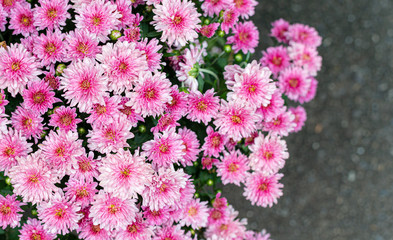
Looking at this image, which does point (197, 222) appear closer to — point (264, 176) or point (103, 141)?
point (264, 176)

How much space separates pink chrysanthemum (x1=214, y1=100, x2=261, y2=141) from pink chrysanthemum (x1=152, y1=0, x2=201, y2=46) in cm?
21

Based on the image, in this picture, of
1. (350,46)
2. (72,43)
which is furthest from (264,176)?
(350,46)

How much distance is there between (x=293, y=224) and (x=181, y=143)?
3.29 feet

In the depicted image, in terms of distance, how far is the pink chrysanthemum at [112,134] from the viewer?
918 mm

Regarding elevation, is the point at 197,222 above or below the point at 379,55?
below

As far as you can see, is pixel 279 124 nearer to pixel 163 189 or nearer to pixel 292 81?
pixel 292 81

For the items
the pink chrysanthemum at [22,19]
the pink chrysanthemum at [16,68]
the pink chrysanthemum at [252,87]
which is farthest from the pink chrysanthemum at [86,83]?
the pink chrysanthemum at [252,87]

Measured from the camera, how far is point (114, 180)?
0.91 meters

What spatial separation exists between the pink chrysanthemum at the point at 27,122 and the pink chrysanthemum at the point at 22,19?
22cm

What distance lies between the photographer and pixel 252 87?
988 mm

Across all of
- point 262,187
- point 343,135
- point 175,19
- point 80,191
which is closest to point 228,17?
point 175,19

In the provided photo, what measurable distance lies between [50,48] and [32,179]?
330mm

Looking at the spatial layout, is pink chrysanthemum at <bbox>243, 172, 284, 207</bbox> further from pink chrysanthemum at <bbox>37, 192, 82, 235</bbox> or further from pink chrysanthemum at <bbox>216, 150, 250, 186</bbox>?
pink chrysanthemum at <bbox>37, 192, 82, 235</bbox>

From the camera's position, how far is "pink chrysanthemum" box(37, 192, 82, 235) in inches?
36.6
